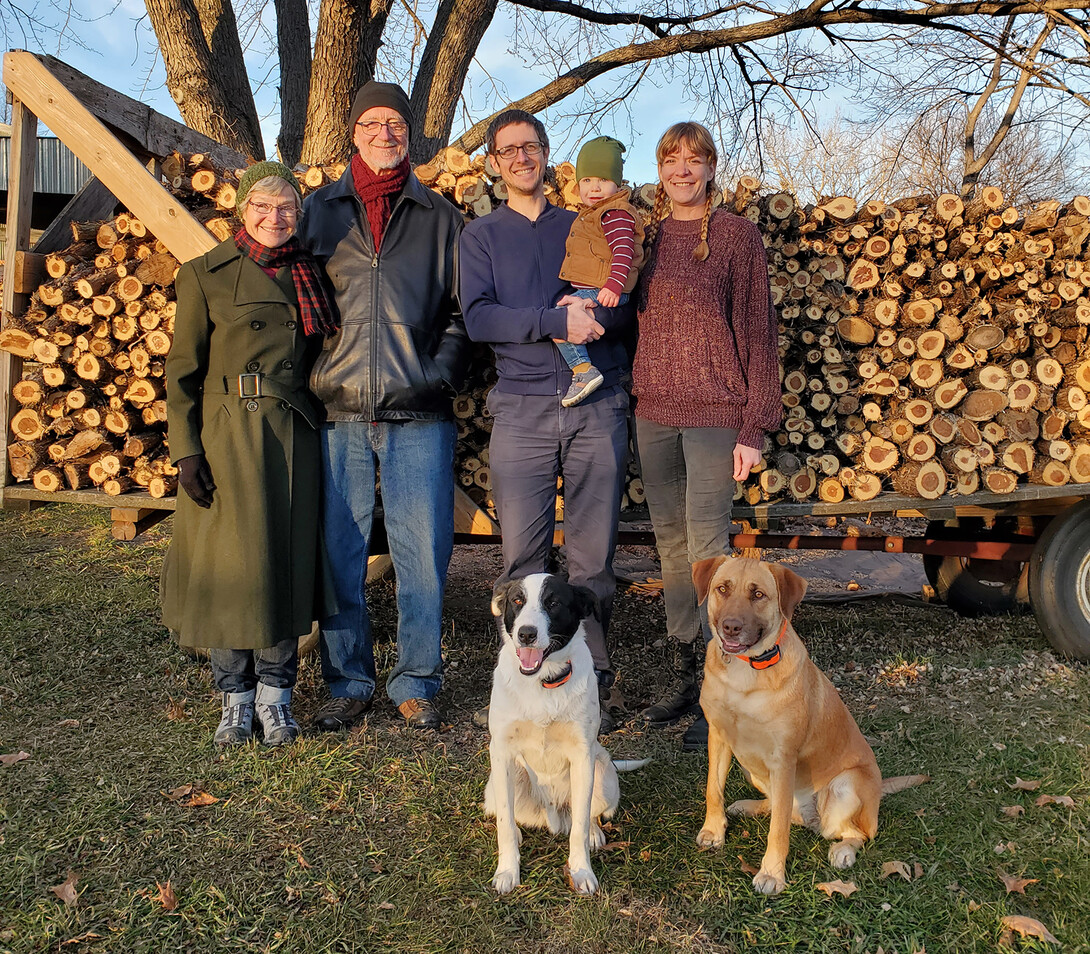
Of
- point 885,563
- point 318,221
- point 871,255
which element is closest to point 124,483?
point 318,221

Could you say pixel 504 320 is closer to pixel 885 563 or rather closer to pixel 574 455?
pixel 574 455

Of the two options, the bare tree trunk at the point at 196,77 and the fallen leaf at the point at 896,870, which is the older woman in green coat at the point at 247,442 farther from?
the bare tree trunk at the point at 196,77

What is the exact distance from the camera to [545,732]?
2.73m

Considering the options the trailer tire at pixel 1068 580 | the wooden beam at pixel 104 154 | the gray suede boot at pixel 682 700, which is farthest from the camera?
the trailer tire at pixel 1068 580

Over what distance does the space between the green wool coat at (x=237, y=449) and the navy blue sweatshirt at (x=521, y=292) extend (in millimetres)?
837

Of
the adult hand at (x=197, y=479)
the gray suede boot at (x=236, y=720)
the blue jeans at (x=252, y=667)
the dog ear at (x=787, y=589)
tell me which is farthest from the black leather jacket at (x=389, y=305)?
the dog ear at (x=787, y=589)

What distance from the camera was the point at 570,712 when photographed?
2.70 metres

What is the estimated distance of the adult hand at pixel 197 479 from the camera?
11.4 feet

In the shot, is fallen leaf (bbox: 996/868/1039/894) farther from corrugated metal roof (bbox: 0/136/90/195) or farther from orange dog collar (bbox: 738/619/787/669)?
corrugated metal roof (bbox: 0/136/90/195)

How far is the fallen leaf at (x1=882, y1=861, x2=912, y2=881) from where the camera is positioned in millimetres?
2730

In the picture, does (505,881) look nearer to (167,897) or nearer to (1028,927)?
(167,897)

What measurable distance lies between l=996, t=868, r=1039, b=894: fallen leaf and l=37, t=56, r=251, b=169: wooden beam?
533cm

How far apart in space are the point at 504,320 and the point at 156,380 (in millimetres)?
2249

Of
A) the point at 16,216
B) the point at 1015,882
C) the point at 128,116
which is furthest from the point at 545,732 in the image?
the point at 128,116
